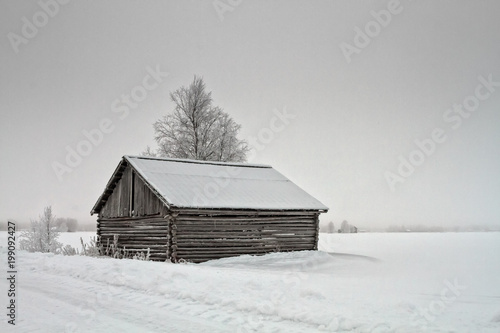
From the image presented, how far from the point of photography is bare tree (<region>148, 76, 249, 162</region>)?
34.1m

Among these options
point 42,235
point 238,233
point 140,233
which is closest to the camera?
point 238,233

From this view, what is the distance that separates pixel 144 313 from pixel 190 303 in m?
1.12

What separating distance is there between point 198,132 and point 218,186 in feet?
40.2

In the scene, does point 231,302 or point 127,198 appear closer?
point 231,302

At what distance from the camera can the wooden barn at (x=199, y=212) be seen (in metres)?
19.7

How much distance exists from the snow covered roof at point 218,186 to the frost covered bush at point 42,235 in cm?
475

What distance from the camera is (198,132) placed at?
1357 inches

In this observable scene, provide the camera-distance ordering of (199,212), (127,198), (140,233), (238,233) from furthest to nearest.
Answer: (127,198), (140,233), (238,233), (199,212)

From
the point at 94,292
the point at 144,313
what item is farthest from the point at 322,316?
the point at 94,292

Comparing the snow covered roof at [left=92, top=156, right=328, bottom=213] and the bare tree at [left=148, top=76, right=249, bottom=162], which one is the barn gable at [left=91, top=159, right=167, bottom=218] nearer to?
the snow covered roof at [left=92, top=156, right=328, bottom=213]

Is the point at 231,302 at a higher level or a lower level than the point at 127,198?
lower

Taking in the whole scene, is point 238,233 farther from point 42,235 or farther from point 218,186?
point 42,235

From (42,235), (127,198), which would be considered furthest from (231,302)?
(42,235)

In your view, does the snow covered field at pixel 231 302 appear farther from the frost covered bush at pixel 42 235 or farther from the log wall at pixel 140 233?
the frost covered bush at pixel 42 235
